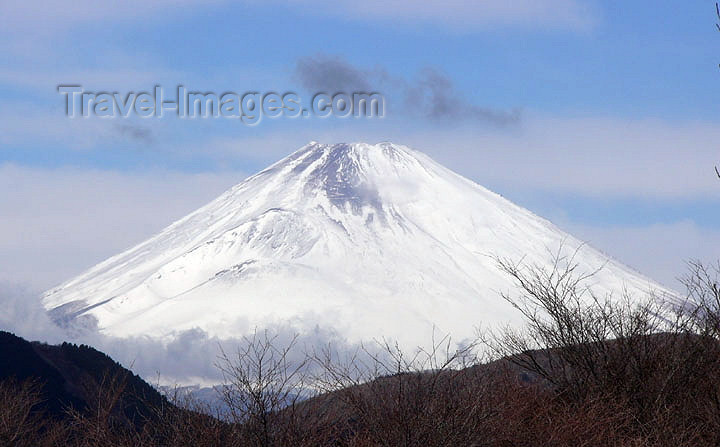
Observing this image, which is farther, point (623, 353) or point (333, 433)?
point (623, 353)

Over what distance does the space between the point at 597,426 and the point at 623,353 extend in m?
2.82

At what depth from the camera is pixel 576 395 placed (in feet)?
55.0

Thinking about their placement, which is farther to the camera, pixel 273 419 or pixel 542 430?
pixel 542 430

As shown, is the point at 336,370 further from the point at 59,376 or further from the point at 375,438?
the point at 59,376

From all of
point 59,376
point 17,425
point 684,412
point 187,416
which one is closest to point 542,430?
point 684,412

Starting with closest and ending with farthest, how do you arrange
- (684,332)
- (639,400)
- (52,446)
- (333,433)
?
(333,433) → (639,400) → (684,332) → (52,446)

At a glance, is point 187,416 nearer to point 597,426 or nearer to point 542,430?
point 542,430

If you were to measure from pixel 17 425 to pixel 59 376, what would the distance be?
2584 cm

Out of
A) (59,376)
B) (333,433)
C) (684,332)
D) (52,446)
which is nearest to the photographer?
(333,433)

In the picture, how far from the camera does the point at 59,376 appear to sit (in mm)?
46250

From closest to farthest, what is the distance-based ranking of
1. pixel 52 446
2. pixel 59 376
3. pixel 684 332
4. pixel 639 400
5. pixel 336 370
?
pixel 336 370
pixel 639 400
pixel 684 332
pixel 52 446
pixel 59 376

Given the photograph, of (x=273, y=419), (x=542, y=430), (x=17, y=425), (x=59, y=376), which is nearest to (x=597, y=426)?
(x=542, y=430)

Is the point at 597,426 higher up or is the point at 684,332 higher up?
the point at 684,332

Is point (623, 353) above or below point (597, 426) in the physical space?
above
